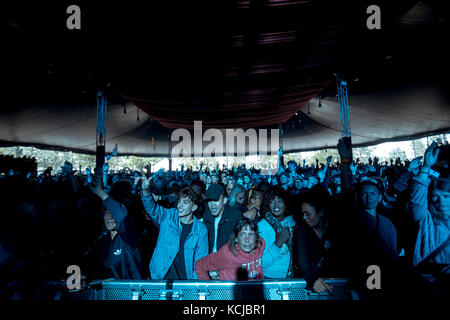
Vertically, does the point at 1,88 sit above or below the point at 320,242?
above

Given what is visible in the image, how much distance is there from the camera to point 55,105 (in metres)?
8.97

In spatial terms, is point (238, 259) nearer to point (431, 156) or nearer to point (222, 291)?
point (222, 291)

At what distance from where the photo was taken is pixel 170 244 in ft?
8.38

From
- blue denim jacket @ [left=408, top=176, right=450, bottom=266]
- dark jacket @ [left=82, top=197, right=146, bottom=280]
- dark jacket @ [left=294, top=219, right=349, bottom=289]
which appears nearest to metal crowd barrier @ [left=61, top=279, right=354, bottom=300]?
dark jacket @ [left=294, top=219, right=349, bottom=289]

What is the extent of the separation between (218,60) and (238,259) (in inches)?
164

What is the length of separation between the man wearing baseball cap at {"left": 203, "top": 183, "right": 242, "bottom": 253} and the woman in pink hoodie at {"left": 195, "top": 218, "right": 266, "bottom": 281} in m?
0.70

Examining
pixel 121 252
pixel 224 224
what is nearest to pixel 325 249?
pixel 224 224

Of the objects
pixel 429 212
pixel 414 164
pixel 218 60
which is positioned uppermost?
pixel 218 60

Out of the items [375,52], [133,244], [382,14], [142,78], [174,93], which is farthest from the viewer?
[174,93]

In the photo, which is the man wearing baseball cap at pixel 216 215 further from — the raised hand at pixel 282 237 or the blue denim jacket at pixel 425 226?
the blue denim jacket at pixel 425 226

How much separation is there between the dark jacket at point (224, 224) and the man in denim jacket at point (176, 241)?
0.32m
